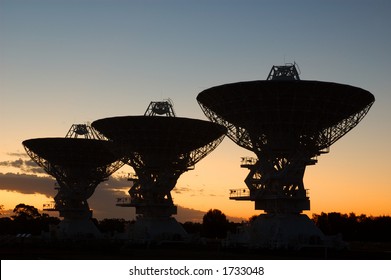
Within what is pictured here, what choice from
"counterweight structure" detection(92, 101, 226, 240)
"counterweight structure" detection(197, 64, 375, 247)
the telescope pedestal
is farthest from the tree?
"counterweight structure" detection(197, 64, 375, 247)

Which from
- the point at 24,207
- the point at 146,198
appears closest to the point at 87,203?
the point at 146,198

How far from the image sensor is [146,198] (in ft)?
278

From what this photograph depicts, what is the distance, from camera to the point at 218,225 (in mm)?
155625

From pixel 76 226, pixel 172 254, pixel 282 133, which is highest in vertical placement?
pixel 282 133

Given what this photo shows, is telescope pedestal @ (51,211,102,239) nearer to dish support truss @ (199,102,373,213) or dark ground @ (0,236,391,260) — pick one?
dark ground @ (0,236,391,260)

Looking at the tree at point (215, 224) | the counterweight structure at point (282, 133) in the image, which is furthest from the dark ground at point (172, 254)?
the tree at point (215, 224)

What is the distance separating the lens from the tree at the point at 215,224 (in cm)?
14638

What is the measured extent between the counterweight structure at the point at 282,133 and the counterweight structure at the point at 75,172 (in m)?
36.4

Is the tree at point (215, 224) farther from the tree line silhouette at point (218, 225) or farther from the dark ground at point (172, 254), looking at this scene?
the dark ground at point (172, 254)

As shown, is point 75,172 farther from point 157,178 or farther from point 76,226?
point 157,178

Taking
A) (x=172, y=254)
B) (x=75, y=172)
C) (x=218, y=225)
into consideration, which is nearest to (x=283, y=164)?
(x=172, y=254)

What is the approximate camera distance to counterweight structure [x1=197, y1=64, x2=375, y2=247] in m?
63.7

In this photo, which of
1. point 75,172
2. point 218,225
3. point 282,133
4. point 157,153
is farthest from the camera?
point 218,225

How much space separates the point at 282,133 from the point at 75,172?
45.5 metres
